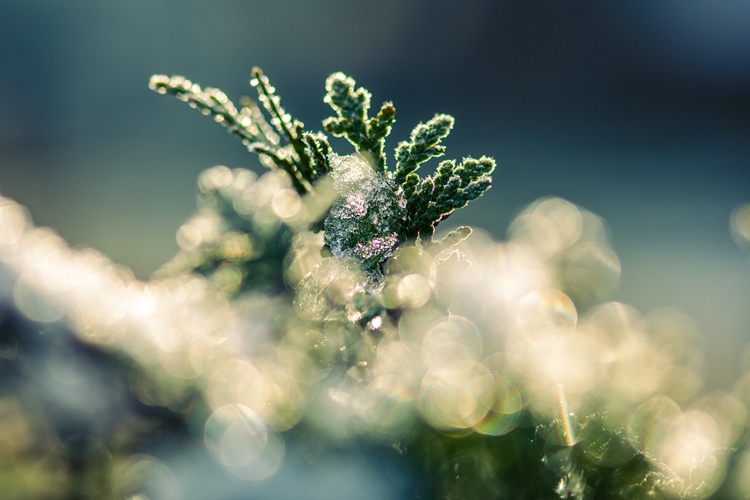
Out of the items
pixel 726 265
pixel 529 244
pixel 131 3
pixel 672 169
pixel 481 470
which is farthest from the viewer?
pixel 131 3

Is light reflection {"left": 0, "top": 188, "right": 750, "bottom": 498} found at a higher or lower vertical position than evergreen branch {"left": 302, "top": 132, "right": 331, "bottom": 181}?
lower

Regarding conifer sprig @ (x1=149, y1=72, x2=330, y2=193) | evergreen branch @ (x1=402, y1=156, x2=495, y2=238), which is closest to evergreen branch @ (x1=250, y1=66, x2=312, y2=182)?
conifer sprig @ (x1=149, y1=72, x2=330, y2=193)

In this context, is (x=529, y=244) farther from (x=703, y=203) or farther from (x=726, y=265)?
(x=703, y=203)

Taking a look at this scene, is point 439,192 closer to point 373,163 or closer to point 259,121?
point 373,163

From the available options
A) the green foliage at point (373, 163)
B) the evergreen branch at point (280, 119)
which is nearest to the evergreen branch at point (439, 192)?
the green foliage at point (373, 163)

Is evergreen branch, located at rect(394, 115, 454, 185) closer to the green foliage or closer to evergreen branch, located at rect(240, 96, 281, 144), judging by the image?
the green foliage

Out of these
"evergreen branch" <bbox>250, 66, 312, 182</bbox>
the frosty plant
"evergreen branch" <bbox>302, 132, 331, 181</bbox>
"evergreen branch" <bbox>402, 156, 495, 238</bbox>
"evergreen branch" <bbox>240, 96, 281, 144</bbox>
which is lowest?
the frosty plant

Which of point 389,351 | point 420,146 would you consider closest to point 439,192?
point 420,146

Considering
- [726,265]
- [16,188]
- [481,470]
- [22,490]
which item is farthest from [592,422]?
[16,188]
